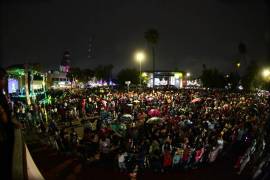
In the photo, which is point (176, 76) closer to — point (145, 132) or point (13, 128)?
point (145, 132)

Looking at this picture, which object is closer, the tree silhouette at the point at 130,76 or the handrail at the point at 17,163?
the handrail at the point at 17,163

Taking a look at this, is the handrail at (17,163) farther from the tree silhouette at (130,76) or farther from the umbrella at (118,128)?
the tree silhouette at (130,76)

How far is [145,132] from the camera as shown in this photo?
1256 cm

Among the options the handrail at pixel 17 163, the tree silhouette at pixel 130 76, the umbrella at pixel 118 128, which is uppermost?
the tree silhouette at pixel 130 76

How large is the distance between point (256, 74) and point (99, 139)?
67003 millimetres

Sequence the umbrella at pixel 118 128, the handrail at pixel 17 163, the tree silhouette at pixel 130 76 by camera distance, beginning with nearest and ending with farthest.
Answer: the handrail at pixel 17 163
the umbrella at pixel 118 128
the tree silhouette at pixel 130 76

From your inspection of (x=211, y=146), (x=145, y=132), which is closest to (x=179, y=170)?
(x=211, y=146)

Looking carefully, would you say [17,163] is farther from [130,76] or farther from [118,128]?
[130,76]

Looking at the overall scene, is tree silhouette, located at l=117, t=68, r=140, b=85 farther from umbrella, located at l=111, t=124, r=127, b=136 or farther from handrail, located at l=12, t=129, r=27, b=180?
handrail, located at l=12, t=129, r=27, b=180

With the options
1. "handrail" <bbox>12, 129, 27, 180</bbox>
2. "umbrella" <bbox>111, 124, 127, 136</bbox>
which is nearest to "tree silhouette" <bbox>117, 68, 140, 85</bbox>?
"umbrella" <bbox>111, 124, 127, 136</bbox>

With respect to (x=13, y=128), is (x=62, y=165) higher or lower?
lower

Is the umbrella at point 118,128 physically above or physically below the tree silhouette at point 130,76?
below

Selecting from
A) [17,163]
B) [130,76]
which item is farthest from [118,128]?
[130,76]

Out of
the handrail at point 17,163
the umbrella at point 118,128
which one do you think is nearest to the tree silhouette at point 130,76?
the umbrella at point 118,128
